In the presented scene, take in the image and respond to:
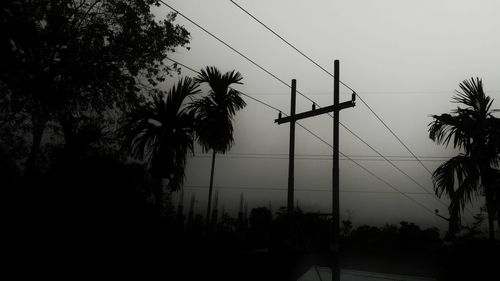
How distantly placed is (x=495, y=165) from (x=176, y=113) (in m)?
11.3

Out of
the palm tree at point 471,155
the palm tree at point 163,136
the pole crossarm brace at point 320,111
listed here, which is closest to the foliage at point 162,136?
the palm tree at point 163,136

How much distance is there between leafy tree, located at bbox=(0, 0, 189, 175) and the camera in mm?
9430

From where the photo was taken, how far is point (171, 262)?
29.5 ft

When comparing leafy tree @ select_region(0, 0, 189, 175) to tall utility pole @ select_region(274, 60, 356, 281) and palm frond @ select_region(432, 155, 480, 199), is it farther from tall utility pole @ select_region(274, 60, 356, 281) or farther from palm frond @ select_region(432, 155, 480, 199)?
palm frond @ select_region(432, 155, 480, 199)

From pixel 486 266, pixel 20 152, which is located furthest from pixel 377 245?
pixel 20 152

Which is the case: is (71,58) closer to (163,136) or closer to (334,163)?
(163,136)

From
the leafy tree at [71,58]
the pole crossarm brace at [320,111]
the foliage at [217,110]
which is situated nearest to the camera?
the leafy tree at [71,58]

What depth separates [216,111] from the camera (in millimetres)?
16250

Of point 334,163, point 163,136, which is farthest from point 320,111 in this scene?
point 163,136

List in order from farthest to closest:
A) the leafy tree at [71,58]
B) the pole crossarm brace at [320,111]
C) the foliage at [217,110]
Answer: the foliage at [217,110], the pole crossarm brace at [320,111], the leafy tree at [71,58]

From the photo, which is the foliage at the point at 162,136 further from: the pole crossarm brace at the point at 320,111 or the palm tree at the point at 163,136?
the pole crossarm brace at the point at 320,111

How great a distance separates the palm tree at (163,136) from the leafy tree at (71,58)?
0.91 metres

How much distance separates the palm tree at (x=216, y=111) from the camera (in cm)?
1572

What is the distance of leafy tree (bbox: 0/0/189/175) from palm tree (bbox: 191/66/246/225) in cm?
244
